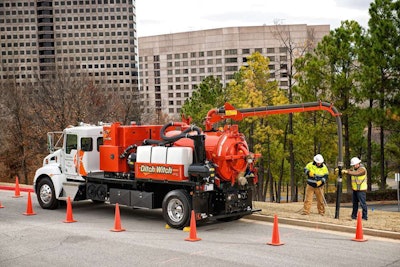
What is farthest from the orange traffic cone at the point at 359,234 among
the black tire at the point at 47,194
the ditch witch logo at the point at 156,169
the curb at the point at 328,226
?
the black tire at the point at 47,194

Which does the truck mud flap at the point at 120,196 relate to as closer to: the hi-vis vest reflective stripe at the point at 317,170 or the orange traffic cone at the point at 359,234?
the hi-vis vest reflective stripe at the point at 317,170

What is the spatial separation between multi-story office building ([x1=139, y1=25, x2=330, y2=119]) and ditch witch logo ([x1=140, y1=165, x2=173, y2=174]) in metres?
123

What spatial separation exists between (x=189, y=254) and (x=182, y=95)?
14009cm

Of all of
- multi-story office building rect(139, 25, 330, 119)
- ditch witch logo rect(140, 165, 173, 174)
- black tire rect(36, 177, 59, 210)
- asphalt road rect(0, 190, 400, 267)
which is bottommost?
asphalt road rect(0, 190, 400, 267)

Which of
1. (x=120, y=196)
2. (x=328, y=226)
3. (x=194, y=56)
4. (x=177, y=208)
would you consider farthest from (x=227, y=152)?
(x=194, y=56)

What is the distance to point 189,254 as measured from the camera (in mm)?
11383

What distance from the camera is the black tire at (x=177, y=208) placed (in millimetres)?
13836

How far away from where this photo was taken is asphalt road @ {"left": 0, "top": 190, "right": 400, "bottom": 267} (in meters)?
10.8

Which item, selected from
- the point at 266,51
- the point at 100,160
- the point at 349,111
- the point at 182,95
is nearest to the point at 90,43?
the point at 182,95

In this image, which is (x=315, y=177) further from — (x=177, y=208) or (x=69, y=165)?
(x=69, y=165)

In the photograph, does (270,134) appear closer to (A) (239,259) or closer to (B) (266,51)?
(A) (239,259)

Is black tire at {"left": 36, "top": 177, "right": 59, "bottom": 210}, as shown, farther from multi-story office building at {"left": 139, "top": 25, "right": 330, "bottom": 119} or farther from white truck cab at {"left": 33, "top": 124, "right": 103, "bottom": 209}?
multi-story office building at {"left": 139, "top": 25, "right": 330, "bottom": 119}

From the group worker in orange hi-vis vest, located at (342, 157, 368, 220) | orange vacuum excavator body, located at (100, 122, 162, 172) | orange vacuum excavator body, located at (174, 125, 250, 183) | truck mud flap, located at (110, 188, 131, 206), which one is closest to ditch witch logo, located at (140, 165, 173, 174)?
orange vacuum excavator body, located at (174, 125, 250, 183)

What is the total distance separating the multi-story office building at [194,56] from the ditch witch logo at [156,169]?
12258 cm
